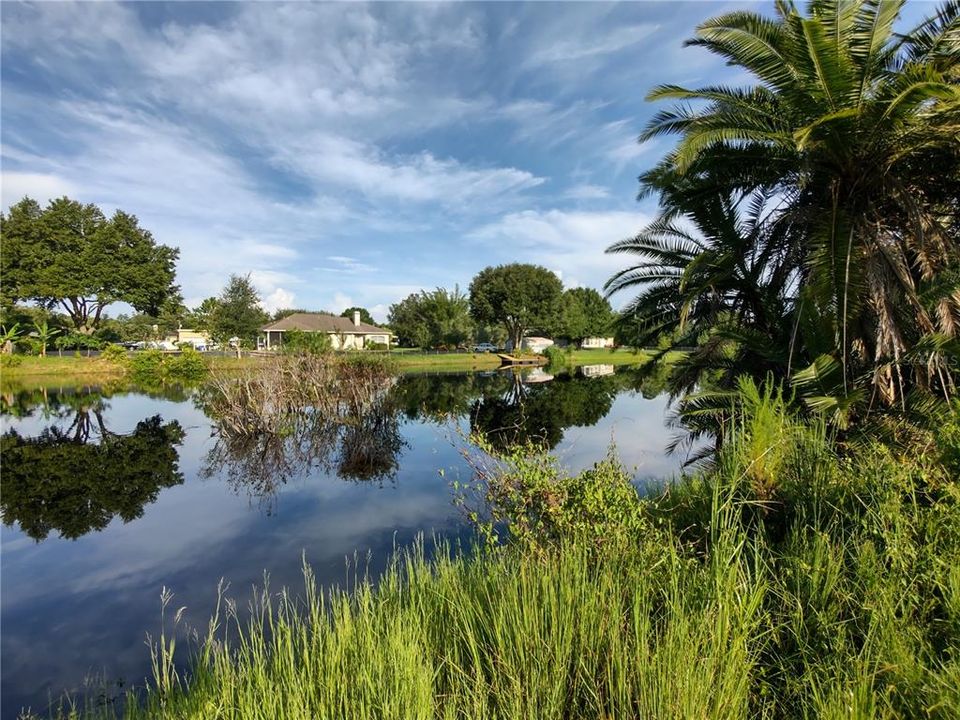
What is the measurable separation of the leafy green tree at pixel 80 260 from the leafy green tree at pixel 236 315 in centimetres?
676

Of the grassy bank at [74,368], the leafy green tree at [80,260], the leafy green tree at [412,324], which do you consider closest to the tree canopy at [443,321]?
the leafy green tree at [412,324]

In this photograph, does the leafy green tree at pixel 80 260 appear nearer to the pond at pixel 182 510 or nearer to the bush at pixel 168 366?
the bush at pixel 168 366

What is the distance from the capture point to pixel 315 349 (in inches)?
927

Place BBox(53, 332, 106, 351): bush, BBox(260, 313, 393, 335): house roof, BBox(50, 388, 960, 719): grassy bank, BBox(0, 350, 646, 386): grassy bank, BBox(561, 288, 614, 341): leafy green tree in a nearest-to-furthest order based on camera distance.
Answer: BBox(50, 388, 960, 719): grassy bank
BBox(0, 350, 646, 386): grassy bank
BBox(53, 332, 106, 351): bush
BBox(260, 313, 393, 335): house roof
BBox(561, 288, 614, 341): leafy green tree

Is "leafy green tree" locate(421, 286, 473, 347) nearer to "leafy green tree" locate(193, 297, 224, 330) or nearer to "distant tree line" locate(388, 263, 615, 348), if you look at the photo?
"distant tree line" locate(388, 263, 615, 348)

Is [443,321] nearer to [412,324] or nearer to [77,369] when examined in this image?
[412,324]

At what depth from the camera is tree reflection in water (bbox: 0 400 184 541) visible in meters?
10.1

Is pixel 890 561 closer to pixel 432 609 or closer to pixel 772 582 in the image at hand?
pixel 772 582

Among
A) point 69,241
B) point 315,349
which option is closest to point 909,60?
point 315,349

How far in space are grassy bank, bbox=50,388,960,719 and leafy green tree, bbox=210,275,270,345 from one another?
54560 millimetres

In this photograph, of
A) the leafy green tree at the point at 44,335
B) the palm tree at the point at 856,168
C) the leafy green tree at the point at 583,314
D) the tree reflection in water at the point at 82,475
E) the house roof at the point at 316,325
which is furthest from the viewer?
the leafy green tree at the point at 583,314

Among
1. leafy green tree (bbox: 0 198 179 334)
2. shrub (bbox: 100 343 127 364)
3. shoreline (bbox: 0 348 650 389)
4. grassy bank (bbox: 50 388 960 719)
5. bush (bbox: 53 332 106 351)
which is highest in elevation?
leafy green tree (bbox: 0 198 179 334)

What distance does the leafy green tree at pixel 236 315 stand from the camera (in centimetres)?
5341

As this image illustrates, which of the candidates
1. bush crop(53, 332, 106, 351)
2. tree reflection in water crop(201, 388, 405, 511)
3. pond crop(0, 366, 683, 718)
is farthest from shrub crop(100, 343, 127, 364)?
tree reflection in water crop(201, 388, 405, 511)
